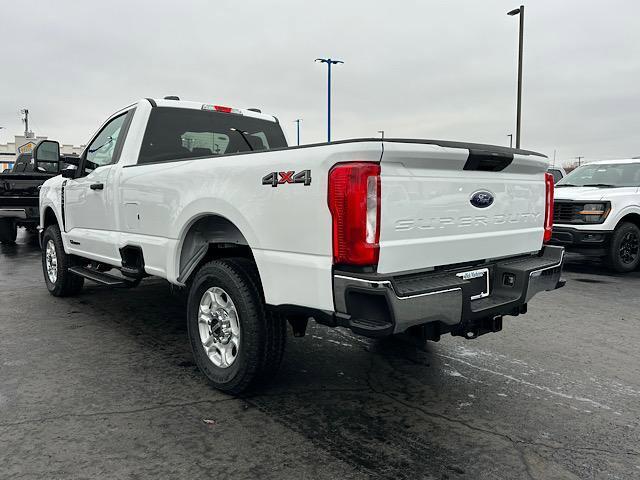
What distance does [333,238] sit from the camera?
2686 mm

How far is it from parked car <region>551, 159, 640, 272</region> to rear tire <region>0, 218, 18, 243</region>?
413 inches

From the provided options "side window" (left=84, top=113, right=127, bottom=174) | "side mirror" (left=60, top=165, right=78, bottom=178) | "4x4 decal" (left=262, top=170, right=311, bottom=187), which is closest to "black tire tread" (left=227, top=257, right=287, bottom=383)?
"4x4 decal" (left=262, top=170, right=311, bottom=187)

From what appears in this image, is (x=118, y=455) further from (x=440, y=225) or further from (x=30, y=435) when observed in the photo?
(x=440, y=225)

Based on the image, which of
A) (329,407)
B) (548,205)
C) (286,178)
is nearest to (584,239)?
(548,205)

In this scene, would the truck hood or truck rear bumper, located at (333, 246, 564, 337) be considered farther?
the truck hood

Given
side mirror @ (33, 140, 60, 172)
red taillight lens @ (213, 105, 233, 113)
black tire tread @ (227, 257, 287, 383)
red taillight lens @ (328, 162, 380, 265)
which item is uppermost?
red taillight lens @ (213, 105, 233, 113)

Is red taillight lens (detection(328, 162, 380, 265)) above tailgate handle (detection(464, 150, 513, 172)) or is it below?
below

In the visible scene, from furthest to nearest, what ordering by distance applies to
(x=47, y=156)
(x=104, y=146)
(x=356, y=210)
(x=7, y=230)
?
(x=7, y=230)
(x=47, y=156)
(x=104, y=146)
(x=356, y=210)

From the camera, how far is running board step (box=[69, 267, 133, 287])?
494 centimetres

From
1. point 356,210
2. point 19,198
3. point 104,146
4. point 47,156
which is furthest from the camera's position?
point 19,198

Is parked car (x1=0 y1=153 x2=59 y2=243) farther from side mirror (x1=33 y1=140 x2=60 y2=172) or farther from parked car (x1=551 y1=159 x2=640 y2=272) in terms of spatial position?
parked car (x1=551 y1=159 x2=640 y2=272)

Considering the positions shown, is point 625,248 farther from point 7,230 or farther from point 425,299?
point 7,230

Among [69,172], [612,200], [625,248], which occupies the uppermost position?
[69,172]

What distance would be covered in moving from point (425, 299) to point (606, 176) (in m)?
8.38
